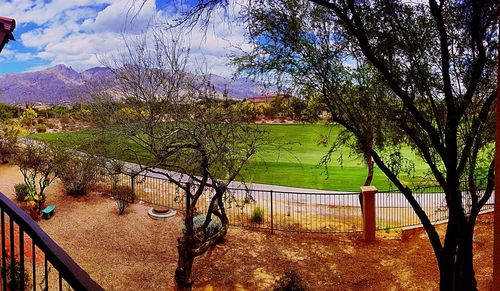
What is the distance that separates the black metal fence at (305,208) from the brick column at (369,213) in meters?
0.70

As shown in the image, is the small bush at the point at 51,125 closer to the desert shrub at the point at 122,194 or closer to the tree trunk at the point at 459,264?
the desert shrub at the point at 122,194

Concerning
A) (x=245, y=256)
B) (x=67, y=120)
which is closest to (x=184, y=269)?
(x=245, y=256)

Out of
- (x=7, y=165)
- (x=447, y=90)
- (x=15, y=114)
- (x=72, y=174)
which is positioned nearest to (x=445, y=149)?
(x=447, y=90)

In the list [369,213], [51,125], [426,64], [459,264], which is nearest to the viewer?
[426,64]

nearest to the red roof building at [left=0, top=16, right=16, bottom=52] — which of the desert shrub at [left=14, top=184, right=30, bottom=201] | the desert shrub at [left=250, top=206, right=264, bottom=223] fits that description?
the desert shrub at [left=250, top=206, right=264, bottom=223]

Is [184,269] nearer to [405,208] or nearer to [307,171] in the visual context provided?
[405,208]

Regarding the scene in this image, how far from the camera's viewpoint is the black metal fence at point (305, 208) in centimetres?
1088

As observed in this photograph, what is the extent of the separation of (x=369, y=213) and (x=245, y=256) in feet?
11.4

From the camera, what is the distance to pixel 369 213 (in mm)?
9727

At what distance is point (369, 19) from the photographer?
510cm

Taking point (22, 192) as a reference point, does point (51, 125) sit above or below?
above

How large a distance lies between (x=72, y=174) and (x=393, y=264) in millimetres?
10125

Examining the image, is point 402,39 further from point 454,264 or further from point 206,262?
point 206,262

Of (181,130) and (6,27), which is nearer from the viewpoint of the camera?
(6,27)
